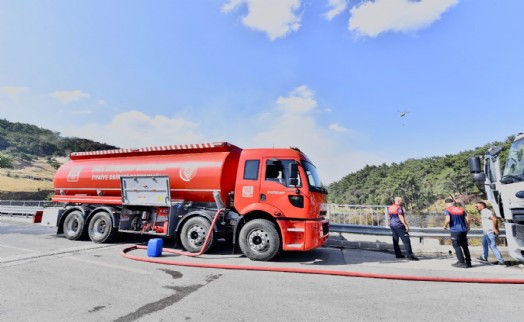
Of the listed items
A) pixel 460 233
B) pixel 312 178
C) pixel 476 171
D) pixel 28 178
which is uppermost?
pixel 28 178

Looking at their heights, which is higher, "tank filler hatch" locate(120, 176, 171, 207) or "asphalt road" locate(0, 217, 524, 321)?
"tank filler hatch" locate(120, 176, 171, 207)

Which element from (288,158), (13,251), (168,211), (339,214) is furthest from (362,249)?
(13,251)

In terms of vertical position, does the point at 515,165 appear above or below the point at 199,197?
above

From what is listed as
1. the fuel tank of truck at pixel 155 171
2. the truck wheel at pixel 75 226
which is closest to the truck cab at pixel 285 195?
the fuel tank of truck at pixel 155 171

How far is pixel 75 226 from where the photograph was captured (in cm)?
971

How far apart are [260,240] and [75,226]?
6962 mm

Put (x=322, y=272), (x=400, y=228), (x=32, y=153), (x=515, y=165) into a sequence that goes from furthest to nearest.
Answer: (x=32, y=153) → (x=400, y=228) → (x=515, y=165) → (x=322, y=272)

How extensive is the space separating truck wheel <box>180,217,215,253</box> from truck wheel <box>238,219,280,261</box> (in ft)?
3.29

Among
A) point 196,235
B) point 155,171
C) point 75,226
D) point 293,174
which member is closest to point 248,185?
point 293,174

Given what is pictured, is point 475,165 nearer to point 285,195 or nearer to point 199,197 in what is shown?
point 285,195

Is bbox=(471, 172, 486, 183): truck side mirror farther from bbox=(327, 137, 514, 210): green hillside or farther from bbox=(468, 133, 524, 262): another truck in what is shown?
bbox=(327, 137, 514, 210): green hillside

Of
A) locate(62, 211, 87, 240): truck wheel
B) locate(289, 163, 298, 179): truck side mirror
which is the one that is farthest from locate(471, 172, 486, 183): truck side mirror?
locate(62, 211, 87, 240): truck wheel

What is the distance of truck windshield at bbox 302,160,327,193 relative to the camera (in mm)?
7031

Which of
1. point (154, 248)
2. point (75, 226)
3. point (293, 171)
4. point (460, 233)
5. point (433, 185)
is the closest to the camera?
point (460, 233)
